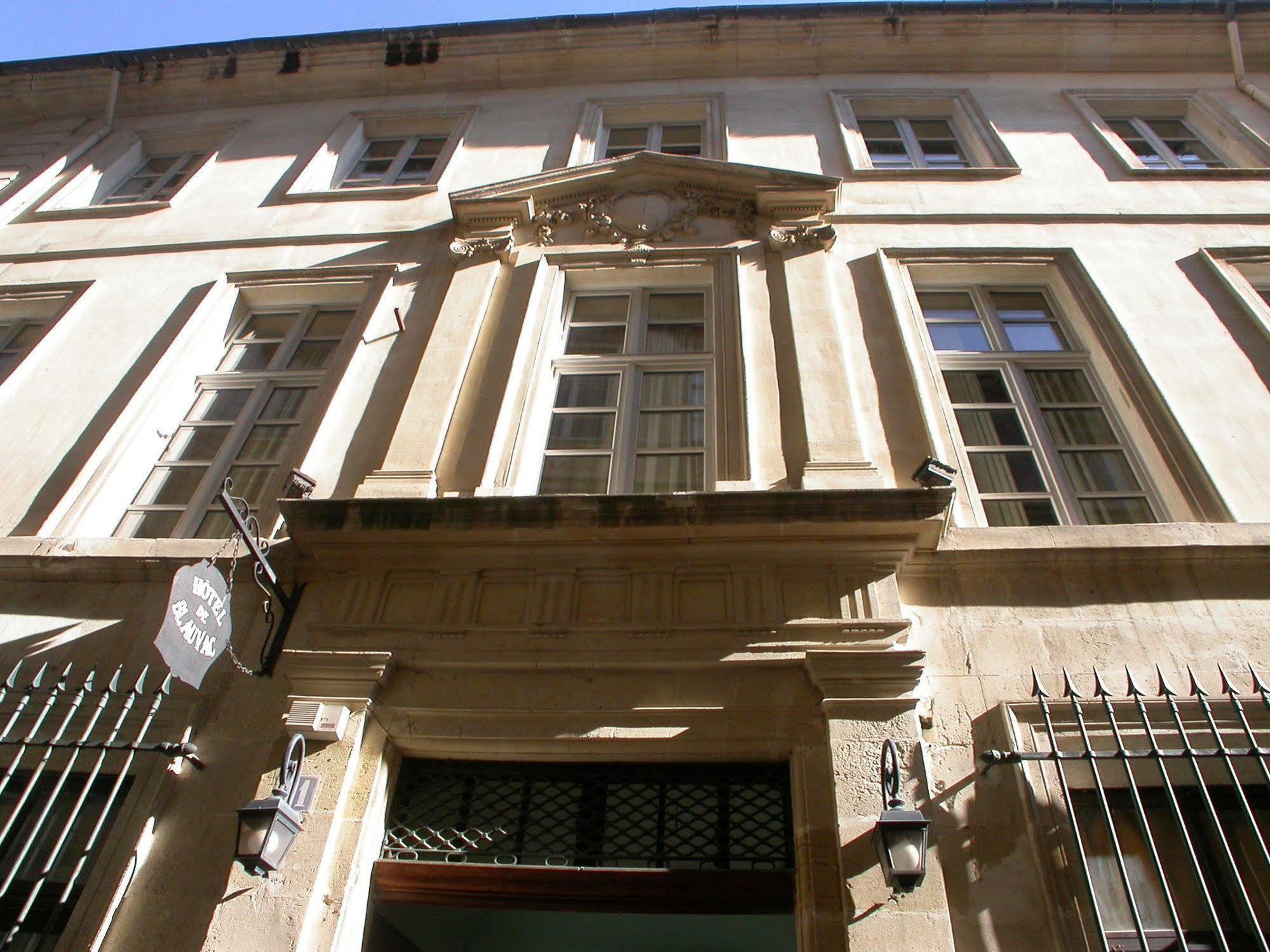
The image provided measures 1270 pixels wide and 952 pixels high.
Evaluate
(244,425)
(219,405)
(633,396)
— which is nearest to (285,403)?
(244,425)

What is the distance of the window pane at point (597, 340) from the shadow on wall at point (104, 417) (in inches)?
131

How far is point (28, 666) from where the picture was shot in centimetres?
504

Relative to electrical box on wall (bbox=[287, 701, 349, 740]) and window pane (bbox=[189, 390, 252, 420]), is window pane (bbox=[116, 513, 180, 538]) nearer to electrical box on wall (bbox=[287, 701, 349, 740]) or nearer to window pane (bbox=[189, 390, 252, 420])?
window pane (bbox=[189, 390, 252, 420])

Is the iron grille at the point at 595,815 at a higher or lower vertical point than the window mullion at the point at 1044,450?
lower

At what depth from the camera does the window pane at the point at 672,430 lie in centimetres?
613

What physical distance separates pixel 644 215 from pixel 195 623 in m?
5.45

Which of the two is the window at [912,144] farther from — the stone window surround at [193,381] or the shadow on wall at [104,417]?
the shadow on wall at [104,417]

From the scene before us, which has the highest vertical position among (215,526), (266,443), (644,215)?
(644,215)

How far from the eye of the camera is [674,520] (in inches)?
191

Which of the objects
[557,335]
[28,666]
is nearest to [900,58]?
[557,335]

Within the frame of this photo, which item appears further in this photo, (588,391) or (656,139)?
(656,139)

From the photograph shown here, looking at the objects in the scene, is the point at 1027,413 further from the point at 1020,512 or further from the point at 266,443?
the point at 266,443

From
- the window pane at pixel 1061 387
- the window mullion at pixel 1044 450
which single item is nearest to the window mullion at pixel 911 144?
the window pane at pixel 1061 387

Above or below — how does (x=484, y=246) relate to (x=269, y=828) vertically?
above
